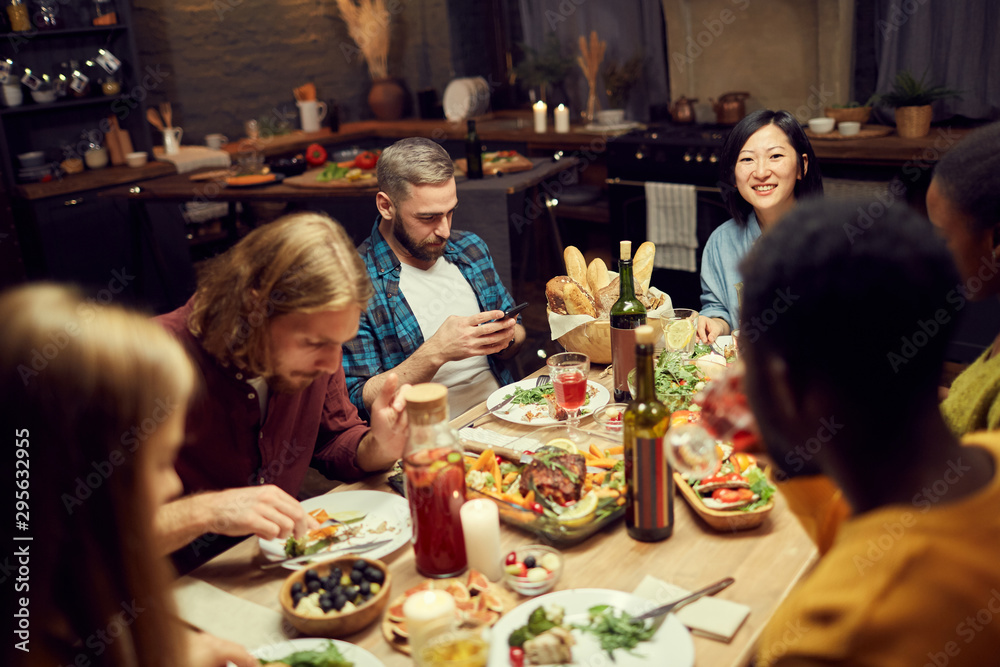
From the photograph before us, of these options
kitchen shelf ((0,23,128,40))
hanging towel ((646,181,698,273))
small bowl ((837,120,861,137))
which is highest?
kitchen shelf ((0,23,128,40))

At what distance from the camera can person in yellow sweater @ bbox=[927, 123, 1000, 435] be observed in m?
1.35

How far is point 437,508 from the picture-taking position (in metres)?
1.33

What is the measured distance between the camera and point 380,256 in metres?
2.47

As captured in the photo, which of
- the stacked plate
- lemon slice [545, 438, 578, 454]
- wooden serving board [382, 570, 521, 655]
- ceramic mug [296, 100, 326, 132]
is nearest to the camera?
wooden serving board [382, 570, 521, 655]

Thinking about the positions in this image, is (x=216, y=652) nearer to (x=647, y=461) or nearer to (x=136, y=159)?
(x=647, y=461)

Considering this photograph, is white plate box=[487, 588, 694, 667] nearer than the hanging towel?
Yes

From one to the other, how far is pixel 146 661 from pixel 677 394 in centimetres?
130

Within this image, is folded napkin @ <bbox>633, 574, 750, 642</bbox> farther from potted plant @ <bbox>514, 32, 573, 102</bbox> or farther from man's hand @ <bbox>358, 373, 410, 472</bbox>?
potted plant @ <bbox>514, 32, 573, 102</bbox>

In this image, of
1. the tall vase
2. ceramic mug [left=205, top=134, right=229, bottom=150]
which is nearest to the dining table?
ceramic mug [left=205, top=134, right=229, bottom=150]

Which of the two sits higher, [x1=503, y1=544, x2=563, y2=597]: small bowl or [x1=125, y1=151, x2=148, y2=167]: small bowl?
[x1=125, y1=151, x2=148, y2=167]: small bowl

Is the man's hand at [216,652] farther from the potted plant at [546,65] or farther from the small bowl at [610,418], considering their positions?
the potted plant at [546,65]

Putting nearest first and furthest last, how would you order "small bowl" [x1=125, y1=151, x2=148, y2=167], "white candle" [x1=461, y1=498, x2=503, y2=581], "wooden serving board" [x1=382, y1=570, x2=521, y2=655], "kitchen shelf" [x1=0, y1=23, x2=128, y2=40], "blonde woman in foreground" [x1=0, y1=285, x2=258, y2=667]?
1. "blonde woman in foreground" [x1=0, y1=285, x2=258, y2=667]
2. "wooden serving board" [x1=382, y1=570, x2=521, y2=655]
3. "white candle" [x1=461, y1=498, x2=503, y2=581]
4. "kitchen shelf" [x1=0, y1=23, x2=128, y2=40]
5. "small bowl" [x1=125, y1=151, x2=148, y2=167]

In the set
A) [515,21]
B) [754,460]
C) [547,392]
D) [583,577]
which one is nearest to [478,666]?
[583,577]

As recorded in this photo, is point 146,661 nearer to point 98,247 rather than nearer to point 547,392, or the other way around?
point 547,392
